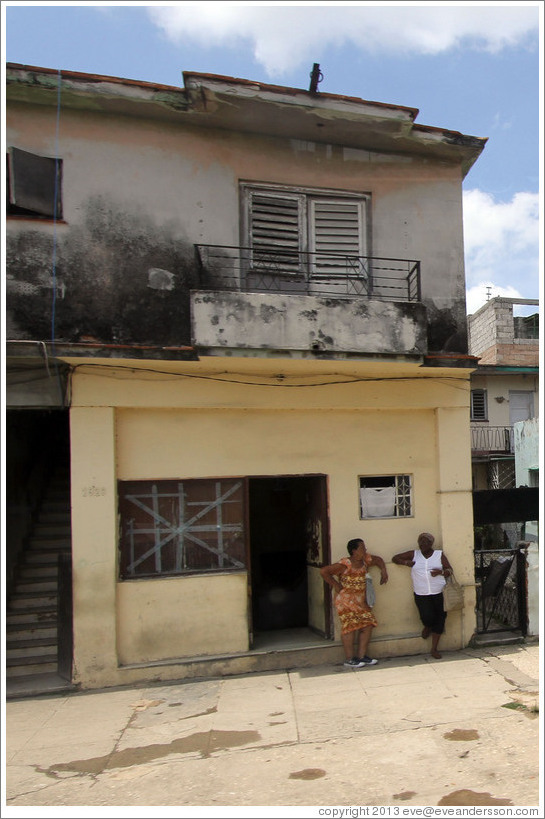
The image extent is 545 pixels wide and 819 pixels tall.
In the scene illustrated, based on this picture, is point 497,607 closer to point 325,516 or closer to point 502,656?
point 502,656

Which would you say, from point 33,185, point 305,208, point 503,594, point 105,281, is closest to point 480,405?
point 503,594

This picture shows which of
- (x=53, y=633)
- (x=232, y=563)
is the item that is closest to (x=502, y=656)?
(x=232, y=563)

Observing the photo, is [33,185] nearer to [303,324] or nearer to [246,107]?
[246,107]

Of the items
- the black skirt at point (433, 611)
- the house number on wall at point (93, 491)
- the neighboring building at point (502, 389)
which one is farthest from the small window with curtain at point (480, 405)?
the house number on wall at point (93, 491)

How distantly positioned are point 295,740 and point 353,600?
82.0 inches

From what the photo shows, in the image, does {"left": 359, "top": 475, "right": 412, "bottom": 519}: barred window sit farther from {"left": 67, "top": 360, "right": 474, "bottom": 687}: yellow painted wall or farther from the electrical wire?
the electrical wire

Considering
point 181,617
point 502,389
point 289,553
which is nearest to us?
point 181,617

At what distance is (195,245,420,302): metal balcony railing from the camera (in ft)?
22.4

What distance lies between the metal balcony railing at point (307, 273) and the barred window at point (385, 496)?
7.71 ft

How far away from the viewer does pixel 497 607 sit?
311 inches

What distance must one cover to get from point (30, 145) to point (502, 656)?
8.12 m

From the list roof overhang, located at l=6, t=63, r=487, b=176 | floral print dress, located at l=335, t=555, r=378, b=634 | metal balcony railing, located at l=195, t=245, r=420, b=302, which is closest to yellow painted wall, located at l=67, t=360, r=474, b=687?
floral print dress, located at l=335, t=555, r=378, b=634

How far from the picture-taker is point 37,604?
7145 millimetres

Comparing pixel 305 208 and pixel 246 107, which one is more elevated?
pixel 246 107
